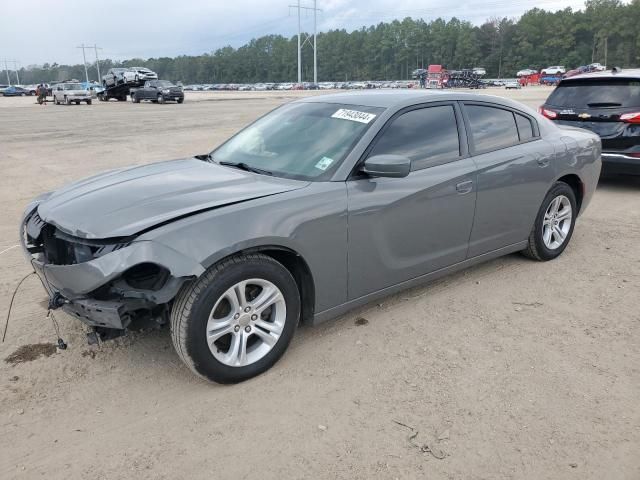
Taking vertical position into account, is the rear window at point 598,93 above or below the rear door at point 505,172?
above

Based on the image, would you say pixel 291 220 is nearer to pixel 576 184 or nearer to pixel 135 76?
pixel 576 184

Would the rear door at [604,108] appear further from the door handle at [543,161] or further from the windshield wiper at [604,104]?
the door handle at [543,161]

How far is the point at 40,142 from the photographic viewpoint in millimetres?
14273

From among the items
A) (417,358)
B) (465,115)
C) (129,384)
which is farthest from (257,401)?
(465,115)

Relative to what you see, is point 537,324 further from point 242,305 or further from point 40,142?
point 40,142

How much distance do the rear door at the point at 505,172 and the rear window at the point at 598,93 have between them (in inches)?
142

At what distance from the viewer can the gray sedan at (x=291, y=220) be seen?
2.78 meters

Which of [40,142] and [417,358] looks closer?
[417,358]

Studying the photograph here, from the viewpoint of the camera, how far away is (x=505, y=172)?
169 inches

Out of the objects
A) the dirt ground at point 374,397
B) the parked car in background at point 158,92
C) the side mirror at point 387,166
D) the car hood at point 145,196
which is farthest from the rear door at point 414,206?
the parked car in background at point 158,92

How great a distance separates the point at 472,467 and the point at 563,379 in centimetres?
102

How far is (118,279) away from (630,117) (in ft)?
23.7

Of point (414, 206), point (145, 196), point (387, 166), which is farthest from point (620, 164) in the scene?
point (145, 196)

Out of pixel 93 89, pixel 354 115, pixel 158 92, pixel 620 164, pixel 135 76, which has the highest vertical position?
pixel 354 115
